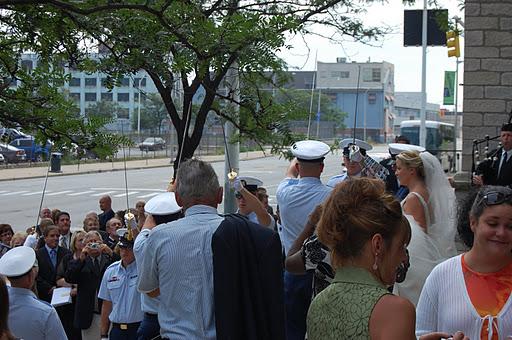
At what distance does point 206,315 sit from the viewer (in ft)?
13.7

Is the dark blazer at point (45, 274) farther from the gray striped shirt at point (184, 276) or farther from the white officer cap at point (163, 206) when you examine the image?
the gray striped shirt at point (184, 276)

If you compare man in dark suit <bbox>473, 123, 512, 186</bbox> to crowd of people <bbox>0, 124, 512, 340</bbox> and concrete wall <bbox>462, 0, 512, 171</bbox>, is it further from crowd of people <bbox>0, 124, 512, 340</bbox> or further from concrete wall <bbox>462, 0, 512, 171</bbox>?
concrete wall <bbox>462, 0, 512, 171</bbox>

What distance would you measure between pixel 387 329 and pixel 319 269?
1.68 metres

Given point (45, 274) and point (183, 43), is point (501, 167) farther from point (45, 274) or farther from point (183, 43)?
point (45, 274)

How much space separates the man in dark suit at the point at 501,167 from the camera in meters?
8.76

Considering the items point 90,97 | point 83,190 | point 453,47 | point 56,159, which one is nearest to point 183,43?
point 56,159

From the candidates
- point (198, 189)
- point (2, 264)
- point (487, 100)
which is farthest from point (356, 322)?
point (487, 100)

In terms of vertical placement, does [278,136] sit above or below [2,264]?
above

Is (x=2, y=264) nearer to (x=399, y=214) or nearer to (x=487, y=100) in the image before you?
(x=399, y=214)

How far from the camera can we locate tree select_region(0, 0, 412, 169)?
21.1 feet

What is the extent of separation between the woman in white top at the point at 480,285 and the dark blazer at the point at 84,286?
497 centimetres

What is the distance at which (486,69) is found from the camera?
39.2 ft

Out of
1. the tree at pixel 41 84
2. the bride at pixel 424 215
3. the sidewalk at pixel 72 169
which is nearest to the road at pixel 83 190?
the sidewalk at pixel 72 169

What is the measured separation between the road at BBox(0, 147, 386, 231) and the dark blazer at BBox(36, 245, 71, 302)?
9583 millimetres
